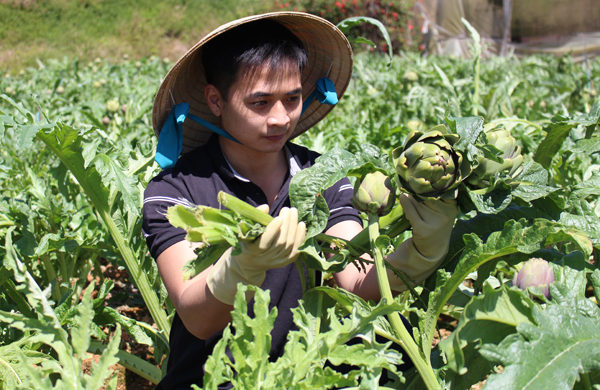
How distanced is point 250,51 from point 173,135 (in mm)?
297

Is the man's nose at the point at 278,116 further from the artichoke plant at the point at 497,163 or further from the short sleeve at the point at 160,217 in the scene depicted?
the artichoke plant at the point at 497,163

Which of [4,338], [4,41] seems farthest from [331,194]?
[4,41]

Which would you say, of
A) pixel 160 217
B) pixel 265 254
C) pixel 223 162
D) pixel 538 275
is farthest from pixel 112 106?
pixel 538 275

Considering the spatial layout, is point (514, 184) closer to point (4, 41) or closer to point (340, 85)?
point (340, 85)

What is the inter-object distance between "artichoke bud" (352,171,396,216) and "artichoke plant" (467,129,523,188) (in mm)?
128

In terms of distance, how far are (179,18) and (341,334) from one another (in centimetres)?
1787

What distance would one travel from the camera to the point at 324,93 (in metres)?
1.39

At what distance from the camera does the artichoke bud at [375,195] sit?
76 cm

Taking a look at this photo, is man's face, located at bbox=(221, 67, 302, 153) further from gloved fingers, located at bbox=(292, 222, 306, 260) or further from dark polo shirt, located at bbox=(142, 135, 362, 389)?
gloved fingers, located at bbox=(292, 222, 306, 260)

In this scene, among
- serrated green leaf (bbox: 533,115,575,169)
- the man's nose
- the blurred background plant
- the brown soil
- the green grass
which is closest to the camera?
serrated green leaf (bbox: 533,115,575,169)

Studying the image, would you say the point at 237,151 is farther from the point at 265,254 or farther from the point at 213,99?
the point at 265,254

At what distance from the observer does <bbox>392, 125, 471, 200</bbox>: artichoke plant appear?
2.34 ft

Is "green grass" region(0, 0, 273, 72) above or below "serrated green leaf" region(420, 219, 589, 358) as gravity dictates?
below

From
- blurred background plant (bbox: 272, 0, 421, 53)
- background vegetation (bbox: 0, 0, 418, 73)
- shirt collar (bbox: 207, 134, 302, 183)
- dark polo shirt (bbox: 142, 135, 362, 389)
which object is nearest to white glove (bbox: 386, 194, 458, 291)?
dark polo shirt (bbox: 142, 135, 362, 389)
